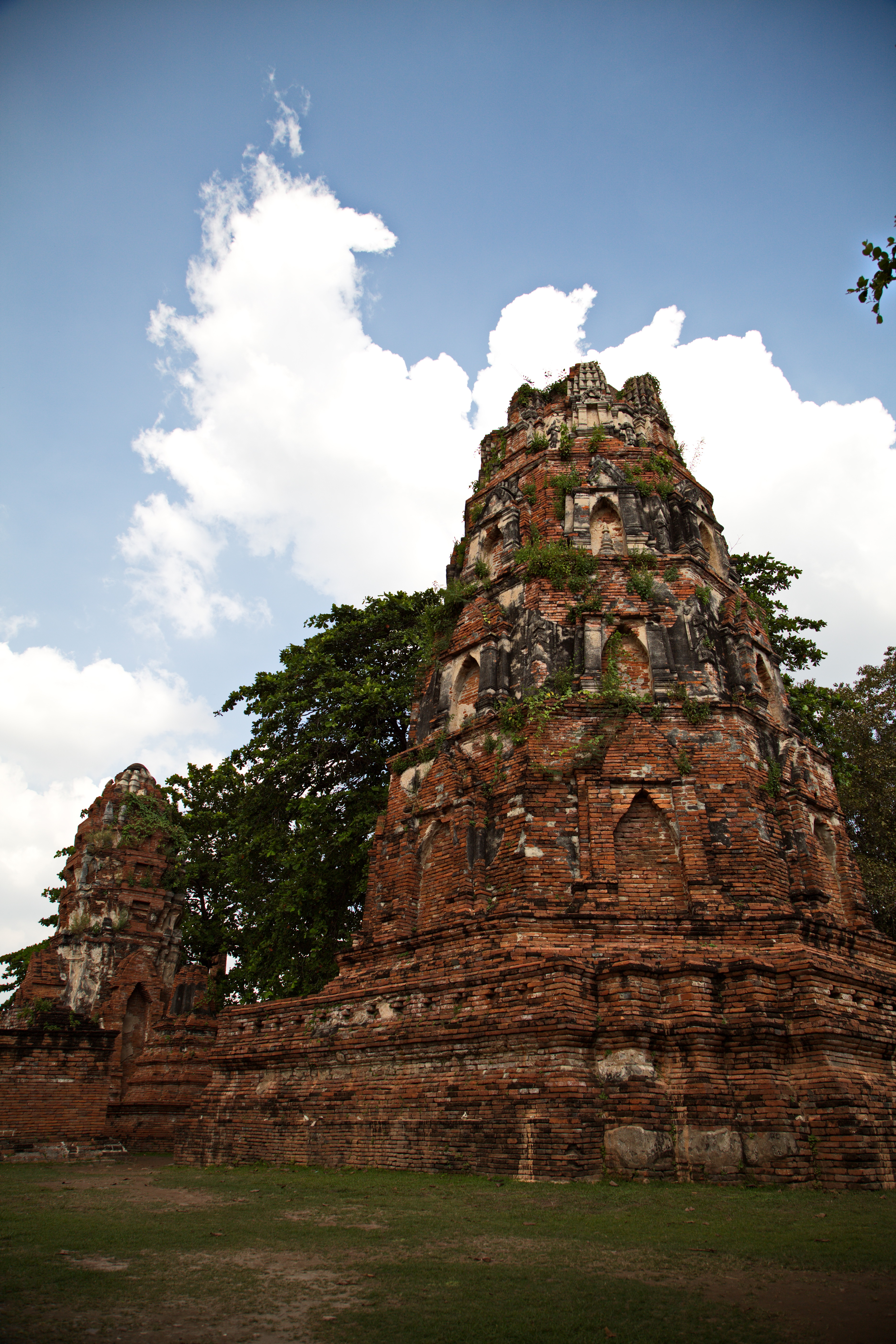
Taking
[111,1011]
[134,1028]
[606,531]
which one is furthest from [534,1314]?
[134,1028]

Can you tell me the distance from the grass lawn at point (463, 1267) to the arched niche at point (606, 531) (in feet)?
33.6

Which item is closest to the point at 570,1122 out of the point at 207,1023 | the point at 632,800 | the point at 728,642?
the point at 632,800

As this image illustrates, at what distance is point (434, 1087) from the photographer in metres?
9.95

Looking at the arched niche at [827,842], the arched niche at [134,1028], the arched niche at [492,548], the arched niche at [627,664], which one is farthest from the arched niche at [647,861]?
the arched niche at [134,1028]

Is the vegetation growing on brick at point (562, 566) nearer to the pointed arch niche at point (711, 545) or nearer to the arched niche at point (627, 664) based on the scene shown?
the arched niche at point (627, 664)

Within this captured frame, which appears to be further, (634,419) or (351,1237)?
(634,419)

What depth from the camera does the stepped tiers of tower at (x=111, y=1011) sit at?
16219 millimetres

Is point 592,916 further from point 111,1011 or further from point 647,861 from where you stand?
point 111,1011

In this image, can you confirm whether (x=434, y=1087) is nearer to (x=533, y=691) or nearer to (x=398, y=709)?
(x=533, y=691)

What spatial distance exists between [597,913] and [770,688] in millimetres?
6273

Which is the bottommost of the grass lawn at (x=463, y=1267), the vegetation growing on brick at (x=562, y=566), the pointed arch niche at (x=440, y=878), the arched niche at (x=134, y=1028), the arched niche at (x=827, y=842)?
the grass lawn at (x=463, y=1267)

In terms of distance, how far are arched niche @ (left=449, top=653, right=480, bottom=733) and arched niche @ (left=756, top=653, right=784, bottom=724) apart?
16.7ft

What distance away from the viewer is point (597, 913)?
11016 mm

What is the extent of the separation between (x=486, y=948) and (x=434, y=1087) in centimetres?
178
